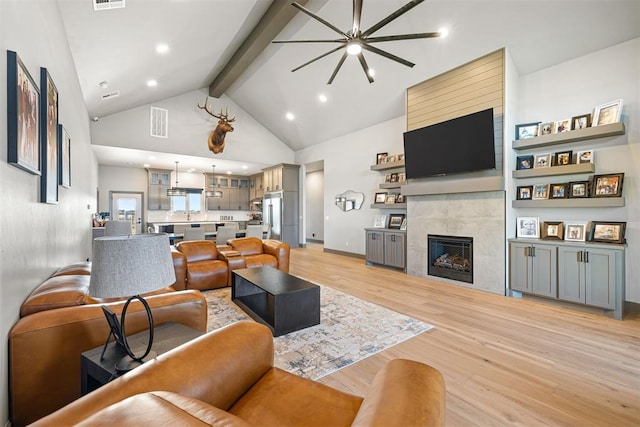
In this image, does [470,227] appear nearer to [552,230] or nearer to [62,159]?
[552,230]

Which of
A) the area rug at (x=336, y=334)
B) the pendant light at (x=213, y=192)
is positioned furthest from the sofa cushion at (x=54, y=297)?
the pendant light at (x=213, y=192)

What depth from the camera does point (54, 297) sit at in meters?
1.68

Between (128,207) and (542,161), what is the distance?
11088 millimetres

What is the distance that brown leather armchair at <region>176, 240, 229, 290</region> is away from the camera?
13.8 ft

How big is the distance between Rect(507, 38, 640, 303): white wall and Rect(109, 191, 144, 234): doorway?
1046 cm

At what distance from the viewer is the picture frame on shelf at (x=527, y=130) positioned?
4.18m

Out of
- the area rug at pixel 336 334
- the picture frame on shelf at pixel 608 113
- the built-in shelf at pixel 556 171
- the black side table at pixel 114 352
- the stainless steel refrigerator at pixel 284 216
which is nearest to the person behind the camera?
the black side table at pixel 114 352

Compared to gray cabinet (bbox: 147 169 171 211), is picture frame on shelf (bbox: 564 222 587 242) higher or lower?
lower

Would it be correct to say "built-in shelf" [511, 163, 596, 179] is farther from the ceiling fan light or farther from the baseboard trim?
the baseboard trim

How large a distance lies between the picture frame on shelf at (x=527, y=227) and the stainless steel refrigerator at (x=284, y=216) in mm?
→ 6319

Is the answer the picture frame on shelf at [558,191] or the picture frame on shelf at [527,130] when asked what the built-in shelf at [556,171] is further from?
the picture frame on shelf at [527,130]

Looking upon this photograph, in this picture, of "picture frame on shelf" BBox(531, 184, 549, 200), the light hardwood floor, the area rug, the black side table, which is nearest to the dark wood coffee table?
the area rug

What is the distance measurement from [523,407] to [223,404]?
1.89m

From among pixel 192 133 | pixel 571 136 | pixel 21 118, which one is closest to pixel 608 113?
pixel 571 136
